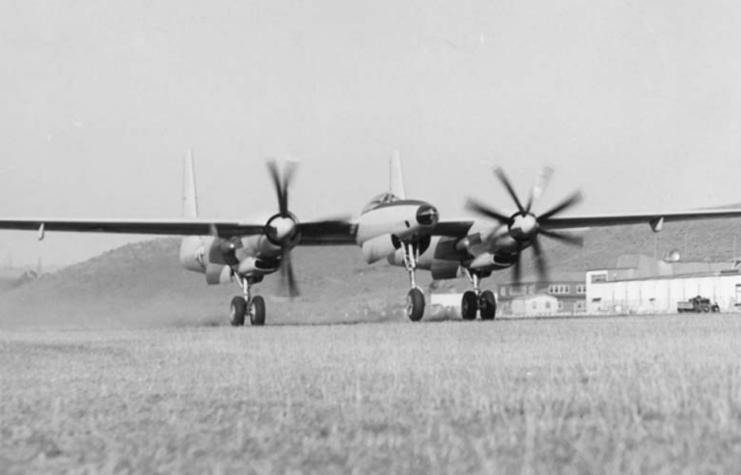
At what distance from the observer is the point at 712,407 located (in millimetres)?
8070

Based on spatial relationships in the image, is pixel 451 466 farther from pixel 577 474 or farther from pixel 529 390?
pixel 529 390

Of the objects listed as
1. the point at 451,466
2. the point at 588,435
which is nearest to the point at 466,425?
the point at 588,435

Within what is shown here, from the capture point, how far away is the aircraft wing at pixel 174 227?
32.8 m

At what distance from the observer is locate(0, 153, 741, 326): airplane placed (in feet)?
104

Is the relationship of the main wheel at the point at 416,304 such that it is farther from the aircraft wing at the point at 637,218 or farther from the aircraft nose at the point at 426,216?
the aircraft wing at the point at 637,218

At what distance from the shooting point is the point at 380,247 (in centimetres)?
3234

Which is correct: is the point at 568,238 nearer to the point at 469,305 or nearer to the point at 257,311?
the point at 469,305

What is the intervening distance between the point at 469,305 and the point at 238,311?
8.27 m

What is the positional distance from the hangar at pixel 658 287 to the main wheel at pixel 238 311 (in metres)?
42.5

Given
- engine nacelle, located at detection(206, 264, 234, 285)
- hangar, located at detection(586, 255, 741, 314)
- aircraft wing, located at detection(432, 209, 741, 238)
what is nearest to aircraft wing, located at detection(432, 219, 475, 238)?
aircraft wing, located at detection(432, 209, 741, 238)

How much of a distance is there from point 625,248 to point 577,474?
127615 millimetres

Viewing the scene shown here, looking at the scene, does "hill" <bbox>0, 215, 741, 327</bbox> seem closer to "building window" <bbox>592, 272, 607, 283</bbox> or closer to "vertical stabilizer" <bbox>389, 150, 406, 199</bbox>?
"vertical stabilizer" <bbox>389, 150, 406, 199</bbox>

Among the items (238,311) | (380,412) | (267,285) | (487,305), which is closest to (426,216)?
(487,305)

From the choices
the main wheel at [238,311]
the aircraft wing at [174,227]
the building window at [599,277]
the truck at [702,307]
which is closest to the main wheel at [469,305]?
the aircraft wing at [174,227]
